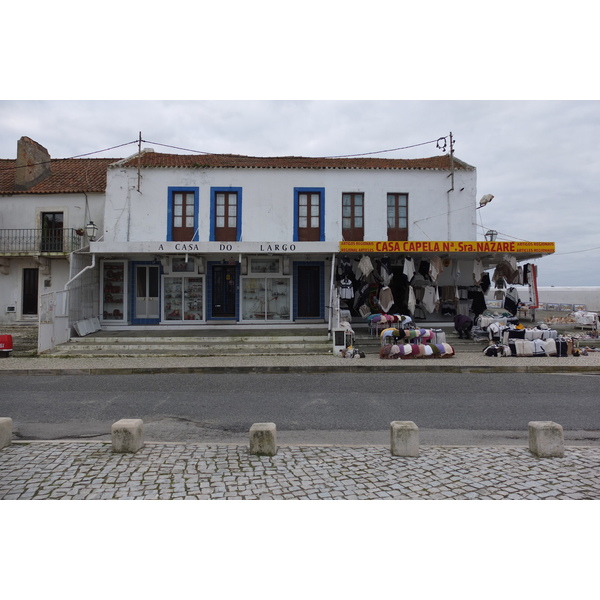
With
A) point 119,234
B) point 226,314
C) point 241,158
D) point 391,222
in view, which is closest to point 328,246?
point 391,222

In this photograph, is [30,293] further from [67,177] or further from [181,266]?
[181,266]

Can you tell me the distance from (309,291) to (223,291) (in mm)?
3517

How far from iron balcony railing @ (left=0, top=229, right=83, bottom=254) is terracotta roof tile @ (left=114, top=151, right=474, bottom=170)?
395cm

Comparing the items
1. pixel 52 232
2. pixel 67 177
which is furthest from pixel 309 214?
pixel 67 177

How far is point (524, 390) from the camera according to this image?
890cm

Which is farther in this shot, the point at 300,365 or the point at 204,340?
the point at 204,340

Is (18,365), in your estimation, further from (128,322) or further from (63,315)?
(128,322)

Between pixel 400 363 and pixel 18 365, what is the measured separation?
1062 centimetres

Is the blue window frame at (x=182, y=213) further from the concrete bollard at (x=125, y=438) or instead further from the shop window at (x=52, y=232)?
the concrete bollard at (x=125, y=438)

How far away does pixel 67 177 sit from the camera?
793 inches

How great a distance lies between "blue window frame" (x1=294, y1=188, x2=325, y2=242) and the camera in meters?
17.6

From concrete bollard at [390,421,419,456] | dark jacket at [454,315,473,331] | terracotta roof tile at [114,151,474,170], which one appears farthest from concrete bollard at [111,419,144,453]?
terracotta roof tile at [114,151,474,170]

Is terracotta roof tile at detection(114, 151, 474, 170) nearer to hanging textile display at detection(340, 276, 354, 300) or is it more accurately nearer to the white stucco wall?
the white stucco wall

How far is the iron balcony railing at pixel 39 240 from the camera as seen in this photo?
18453mm
